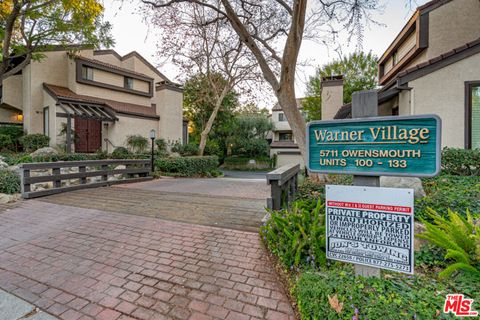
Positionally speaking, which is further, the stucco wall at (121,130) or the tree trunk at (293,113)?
the stucco wall at (121,130)

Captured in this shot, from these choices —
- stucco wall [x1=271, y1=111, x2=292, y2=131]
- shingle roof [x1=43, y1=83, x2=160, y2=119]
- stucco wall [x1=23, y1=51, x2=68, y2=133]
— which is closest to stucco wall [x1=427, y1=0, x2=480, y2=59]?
shingle roof [x1=43, y1=83, x2=160, y2=119]

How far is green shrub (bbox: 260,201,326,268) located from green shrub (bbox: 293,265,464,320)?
446mm

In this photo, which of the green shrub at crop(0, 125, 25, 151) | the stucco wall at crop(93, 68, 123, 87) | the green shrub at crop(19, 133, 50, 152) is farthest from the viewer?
the stucco wall at crop(93, 68, 123, 87)

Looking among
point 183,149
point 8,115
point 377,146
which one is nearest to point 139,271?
point 377,146

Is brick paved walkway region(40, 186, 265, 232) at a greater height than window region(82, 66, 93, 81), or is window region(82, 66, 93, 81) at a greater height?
window region(82, 66, 93, 81)

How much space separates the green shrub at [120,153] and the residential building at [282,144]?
14945 mm

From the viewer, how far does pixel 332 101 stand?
13984 millimetres

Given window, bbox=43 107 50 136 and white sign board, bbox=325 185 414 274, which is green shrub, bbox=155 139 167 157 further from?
white sign board, bbox=325 185 414 274

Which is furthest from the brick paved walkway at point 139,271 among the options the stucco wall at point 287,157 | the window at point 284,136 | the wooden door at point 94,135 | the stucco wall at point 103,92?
the window at point 284,136

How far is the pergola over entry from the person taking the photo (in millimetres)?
13211

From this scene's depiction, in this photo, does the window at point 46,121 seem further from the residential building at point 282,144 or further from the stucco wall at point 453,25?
the stucco wall at point 453,25

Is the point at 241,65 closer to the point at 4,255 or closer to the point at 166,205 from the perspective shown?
the point at 166,205

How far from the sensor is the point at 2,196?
21.2 feet

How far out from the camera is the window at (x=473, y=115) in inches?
267
